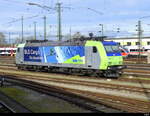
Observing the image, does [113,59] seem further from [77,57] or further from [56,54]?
[56,54]

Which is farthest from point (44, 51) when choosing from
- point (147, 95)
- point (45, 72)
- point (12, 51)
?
point (12, 51)

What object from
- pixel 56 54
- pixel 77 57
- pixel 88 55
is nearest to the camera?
pixel 88 55

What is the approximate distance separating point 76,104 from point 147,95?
4.41 metres

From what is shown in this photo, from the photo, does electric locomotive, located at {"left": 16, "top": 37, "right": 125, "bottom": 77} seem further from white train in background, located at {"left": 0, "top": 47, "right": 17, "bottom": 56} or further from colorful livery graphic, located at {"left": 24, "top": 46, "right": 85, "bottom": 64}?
white train in background, located at {"left": 0, "top": 47, "right": 17, "bottom": 56}

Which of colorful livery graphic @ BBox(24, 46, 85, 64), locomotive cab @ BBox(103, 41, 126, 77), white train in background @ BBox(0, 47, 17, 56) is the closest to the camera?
locomotive cab @ BBox(103, 41, 126, 77)

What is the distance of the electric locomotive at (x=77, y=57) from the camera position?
75.2 feet

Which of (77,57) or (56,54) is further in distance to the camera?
(56,54)

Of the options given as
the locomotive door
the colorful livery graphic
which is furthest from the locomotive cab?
the colorful livery graphic

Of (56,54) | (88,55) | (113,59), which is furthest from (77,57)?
(113,59)

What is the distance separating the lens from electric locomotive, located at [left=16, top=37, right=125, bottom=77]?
22.9m

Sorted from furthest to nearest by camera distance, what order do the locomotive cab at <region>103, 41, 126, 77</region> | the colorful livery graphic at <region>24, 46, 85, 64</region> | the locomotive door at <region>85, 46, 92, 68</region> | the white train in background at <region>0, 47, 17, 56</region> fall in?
the white train in background at <region>0, 47, 17, 56</region> → the colorful livery graphic at <region>24, 46, 85, 64</region> → the locomotive door at <region>85, 46, 92, 68</region> → the locomotive cab at <region>103, 41, 126, 77</region>

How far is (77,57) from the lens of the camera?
24.7 meters

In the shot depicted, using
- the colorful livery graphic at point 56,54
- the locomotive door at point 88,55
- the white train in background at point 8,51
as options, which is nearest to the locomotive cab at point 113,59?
the locomotive door at point 88,55

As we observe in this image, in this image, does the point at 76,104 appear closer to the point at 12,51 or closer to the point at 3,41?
the point at 12,51
